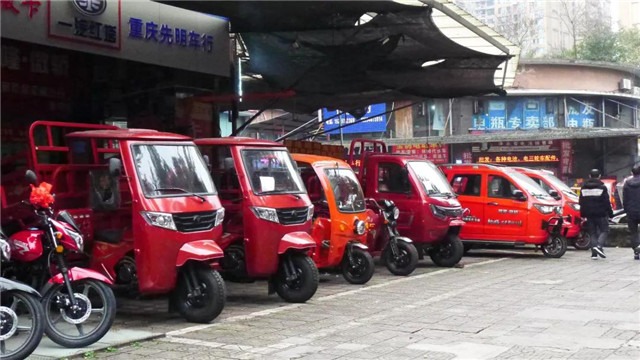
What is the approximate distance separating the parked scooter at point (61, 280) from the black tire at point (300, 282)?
8.85 ft

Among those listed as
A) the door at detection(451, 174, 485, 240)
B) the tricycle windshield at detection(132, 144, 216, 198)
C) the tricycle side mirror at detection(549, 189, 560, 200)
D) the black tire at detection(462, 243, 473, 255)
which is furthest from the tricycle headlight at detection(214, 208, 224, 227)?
the tricycle side mirror at detection(549, 189, 560, 200)

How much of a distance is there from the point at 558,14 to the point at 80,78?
108 ft

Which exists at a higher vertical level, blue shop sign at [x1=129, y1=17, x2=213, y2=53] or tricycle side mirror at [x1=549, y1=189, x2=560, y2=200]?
blue shop sign at [x1=129, y1=17, x2=213, y2=53]

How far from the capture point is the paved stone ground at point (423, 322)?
19.6 ft

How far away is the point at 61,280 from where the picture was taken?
19.6 ft

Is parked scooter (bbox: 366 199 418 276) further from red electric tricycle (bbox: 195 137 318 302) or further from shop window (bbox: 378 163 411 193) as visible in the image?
red electric tricycle (bbox: 195 137 318 302)

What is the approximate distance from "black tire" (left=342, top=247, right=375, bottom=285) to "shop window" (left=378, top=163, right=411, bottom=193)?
2.35m

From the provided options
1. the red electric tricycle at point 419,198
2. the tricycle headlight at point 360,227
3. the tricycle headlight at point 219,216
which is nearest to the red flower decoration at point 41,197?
the tricycle headlight at point 219,216

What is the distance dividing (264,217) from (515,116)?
23.2 metres

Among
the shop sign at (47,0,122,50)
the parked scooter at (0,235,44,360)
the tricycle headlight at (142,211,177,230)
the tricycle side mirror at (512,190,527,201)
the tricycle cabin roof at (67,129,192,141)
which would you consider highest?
the shop sign at (47,0,122,50)

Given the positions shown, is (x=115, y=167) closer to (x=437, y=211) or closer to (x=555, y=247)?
(x=437, y=211)

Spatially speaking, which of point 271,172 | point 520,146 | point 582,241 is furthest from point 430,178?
point 520,146

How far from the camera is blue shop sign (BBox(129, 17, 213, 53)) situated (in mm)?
10008

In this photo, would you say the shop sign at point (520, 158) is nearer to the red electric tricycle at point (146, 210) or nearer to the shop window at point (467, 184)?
the shop window at point (467, 184)
